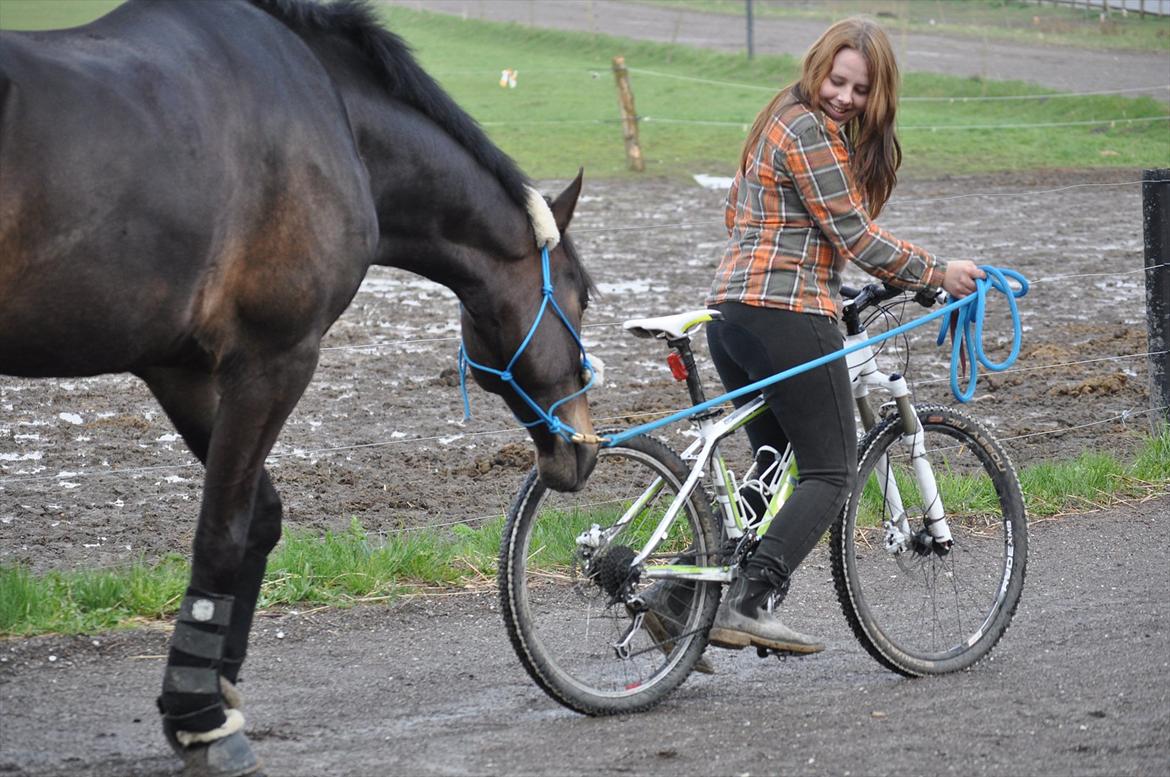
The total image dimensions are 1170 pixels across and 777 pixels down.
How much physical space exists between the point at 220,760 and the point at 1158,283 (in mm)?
4757

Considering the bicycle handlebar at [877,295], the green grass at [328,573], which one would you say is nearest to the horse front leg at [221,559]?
the green grass at [328,573]

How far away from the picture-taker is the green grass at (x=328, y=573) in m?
4.56

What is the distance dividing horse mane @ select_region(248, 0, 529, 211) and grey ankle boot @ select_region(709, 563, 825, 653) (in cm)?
122

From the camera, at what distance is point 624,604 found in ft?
13.5

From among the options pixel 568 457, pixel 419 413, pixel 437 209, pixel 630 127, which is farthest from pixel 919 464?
pixel 630 127

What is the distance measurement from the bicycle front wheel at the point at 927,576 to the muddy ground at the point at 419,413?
141 cm

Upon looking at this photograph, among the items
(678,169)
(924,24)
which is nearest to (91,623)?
(678,169)

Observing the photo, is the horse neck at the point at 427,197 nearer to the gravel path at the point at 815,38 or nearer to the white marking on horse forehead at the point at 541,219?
the white marking on horse forehead at the point at 541,219

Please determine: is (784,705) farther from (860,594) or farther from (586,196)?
(586,196)

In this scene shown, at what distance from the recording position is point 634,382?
8.00 meters

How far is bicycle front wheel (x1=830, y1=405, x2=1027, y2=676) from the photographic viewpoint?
13.9 feet

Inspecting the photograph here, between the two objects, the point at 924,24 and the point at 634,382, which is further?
the point at 924,24

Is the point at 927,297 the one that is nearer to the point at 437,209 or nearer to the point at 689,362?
the point at 689,362

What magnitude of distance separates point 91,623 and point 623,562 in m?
1.69
